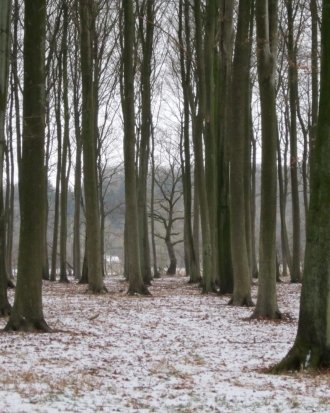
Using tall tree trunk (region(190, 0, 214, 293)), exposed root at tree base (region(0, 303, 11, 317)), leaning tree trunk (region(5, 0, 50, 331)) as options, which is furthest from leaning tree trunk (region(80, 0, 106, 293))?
leaning tree trunk (region(5, 0, 50, 331))

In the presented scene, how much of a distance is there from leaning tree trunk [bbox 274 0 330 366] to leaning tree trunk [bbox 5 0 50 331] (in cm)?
424

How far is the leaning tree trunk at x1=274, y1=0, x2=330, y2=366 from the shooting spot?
723 centimetres

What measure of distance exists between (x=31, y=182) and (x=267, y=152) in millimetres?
4714

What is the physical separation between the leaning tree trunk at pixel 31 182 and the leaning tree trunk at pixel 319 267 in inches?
167

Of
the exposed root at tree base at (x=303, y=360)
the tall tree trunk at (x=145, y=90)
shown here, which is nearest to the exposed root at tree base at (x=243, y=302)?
the exposed root at tree base at (x=303, y=360)

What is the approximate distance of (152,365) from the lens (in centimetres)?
777

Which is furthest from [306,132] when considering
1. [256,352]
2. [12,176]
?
[256,352]

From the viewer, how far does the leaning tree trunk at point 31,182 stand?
32.1 ft

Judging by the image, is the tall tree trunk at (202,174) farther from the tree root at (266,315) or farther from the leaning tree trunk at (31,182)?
the leaning tree trunk at (31,182)

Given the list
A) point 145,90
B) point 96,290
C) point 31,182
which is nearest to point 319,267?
point 31,182

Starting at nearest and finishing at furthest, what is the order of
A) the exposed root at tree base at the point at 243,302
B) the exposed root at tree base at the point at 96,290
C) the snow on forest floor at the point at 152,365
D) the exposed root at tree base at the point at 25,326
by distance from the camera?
the snow on forest floor at the point at 152,365
the exposed root at tree base at the point at 25,326
the exposed root at tree base at the point at 243,302
the exposed root at tree base at the point at 96,290

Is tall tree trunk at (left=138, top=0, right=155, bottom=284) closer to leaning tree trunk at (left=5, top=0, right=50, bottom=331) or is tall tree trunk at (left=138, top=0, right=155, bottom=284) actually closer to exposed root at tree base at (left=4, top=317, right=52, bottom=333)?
leaning tree trunk at (left=5, top=0, right=50, bottom=331)

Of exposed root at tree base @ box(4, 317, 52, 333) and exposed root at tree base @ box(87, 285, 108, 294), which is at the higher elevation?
exposed root at tree base @ box(87, 285, 108, 294)

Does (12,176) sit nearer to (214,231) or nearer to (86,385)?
(214,231)
